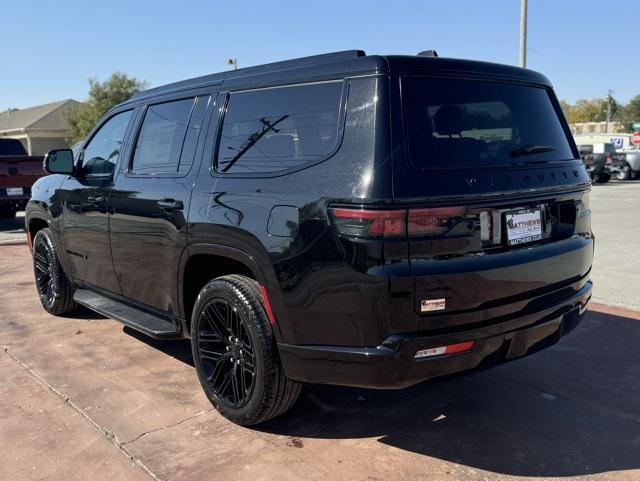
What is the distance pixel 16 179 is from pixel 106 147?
8768 millimetres

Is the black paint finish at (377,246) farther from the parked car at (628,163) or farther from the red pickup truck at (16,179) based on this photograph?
the parked car at (628,163)

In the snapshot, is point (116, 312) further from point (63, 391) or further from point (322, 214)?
point (322, 214)

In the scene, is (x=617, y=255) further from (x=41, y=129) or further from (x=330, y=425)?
(x=41, y=129)

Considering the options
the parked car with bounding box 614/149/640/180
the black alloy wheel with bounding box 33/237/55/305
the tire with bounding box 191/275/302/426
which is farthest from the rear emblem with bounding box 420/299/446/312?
the parked car with bounding box 614/149/640/180

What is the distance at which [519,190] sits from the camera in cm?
300

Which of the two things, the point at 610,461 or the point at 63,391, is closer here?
the point at 610,461

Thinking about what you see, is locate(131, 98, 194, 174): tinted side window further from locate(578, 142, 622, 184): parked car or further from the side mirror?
locate(578, 142, 622, 184): parked car

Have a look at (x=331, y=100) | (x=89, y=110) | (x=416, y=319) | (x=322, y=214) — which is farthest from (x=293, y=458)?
(x=89, y=110)

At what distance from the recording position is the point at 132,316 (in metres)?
4.27

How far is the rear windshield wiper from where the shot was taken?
315 centimetres

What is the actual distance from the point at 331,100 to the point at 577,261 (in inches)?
65.8

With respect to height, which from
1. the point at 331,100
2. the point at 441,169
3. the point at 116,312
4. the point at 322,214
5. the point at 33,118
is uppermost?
the point at 33,118

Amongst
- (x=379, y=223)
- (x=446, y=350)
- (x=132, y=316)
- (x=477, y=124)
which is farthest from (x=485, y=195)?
(x=132, y=316)

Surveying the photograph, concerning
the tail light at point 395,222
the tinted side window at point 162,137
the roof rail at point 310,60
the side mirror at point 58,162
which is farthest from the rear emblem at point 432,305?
the side mirror at point 58,162
